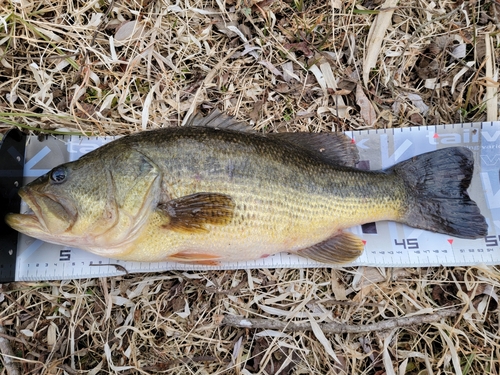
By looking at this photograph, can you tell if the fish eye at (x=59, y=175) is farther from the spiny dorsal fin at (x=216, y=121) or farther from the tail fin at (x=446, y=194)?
the tail fin at (x=446, y=194)

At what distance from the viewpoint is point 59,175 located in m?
2.46

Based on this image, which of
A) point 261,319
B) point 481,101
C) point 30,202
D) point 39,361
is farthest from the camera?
point 481,101

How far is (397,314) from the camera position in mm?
3025

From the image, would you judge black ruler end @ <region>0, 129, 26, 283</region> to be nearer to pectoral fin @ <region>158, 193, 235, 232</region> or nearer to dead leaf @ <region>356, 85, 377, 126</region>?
pectoral fin @ <region>158, 193, 235, 232</region>

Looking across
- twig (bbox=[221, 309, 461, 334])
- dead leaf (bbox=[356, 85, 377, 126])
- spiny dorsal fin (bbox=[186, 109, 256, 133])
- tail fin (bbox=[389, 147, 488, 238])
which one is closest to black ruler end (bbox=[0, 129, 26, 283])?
spiny dorsal fin (bbox=[186, 109, 256, 133])

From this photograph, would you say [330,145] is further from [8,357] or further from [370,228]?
[8,357]

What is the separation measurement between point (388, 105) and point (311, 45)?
0.89 meters

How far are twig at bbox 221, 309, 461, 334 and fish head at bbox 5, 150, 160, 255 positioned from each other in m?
1.17

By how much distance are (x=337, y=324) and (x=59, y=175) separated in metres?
2.38

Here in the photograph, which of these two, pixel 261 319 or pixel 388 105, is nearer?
pixel 261 319

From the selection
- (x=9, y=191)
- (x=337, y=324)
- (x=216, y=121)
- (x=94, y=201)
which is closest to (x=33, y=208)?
(x=94, y=201)

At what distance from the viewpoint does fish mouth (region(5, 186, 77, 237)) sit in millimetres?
2381

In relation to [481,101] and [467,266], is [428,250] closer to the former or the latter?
[467,266]

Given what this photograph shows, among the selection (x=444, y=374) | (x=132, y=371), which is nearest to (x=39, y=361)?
(x=132, y=371)
